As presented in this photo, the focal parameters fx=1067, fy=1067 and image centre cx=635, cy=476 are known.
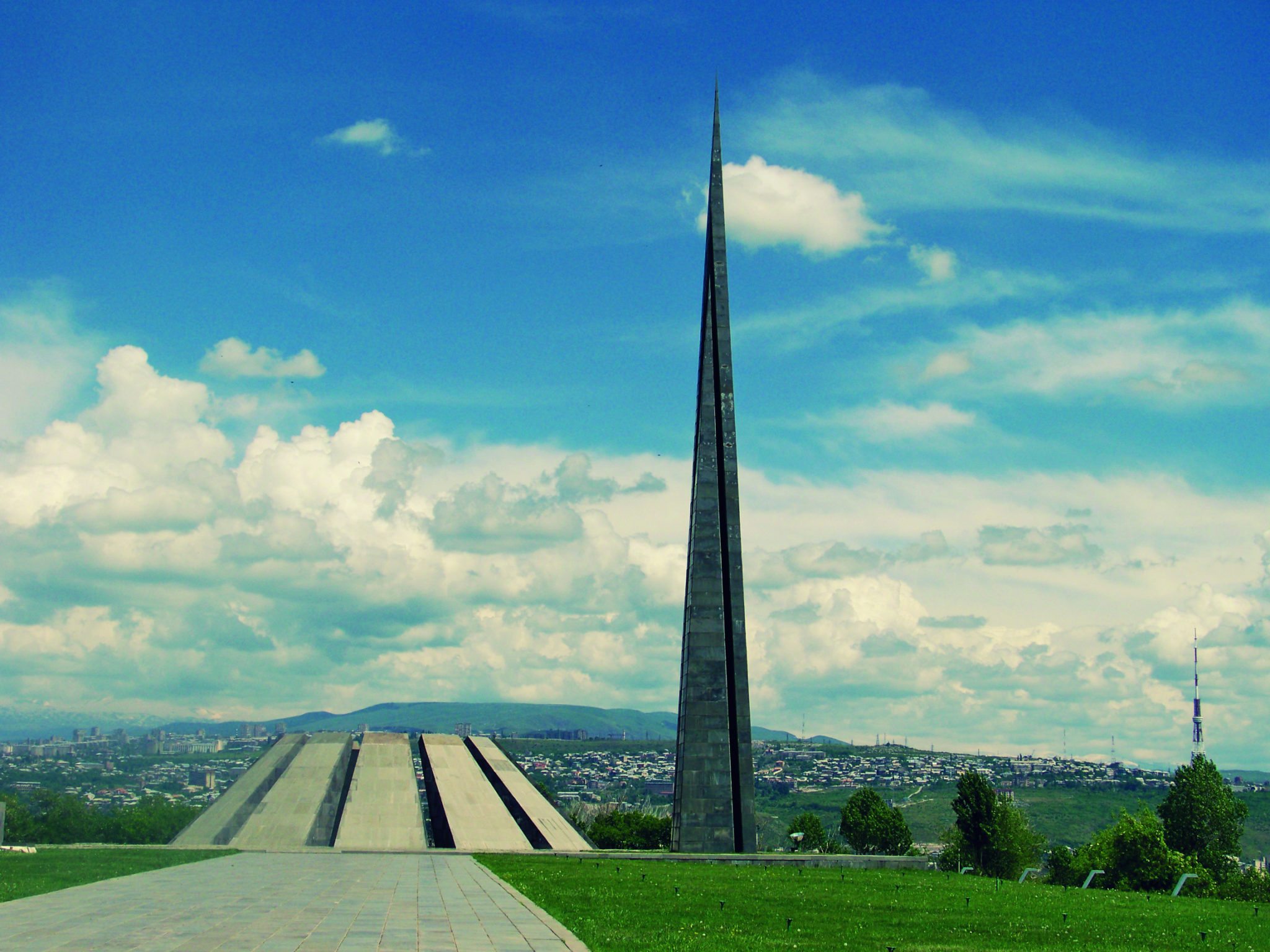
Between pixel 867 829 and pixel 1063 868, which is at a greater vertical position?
pixel 867 829

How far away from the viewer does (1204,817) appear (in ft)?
227

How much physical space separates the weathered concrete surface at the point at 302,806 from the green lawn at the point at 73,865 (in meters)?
5.90

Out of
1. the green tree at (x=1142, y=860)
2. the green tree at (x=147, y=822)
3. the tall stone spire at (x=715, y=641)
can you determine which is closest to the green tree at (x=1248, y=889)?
the green tree at (x=1142, y=860)

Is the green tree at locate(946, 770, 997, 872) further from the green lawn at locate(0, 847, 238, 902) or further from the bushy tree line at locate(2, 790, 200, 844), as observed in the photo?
the green lawn at locate(0, 847, 238, 902)

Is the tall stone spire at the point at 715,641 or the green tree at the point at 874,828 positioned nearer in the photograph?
the tall stone spire at the point at 715,641

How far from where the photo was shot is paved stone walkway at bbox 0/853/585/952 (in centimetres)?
1262

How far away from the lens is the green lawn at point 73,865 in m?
19.2

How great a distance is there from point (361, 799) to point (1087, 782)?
173m

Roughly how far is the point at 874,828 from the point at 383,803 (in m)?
32.6

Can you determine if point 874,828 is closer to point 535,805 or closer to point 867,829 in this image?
point 867,829

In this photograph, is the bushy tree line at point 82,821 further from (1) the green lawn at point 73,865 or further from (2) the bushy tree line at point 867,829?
(2) the bushy tree line at point 867,829

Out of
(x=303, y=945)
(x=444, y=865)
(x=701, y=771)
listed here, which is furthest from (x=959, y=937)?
(x=701, y=771)

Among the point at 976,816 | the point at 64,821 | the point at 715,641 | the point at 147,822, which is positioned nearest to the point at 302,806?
the point at 147,822

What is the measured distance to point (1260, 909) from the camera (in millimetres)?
21500
